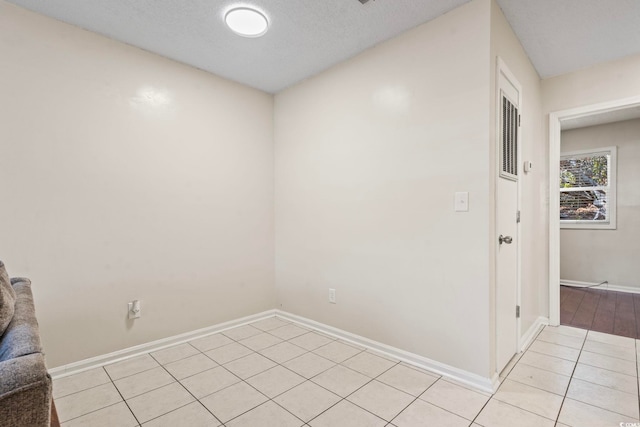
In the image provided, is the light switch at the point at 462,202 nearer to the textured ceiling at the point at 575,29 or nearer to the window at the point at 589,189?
the textured ceiling at the point at 575,29

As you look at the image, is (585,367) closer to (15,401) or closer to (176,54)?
(15,401)

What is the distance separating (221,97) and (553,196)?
3.49m

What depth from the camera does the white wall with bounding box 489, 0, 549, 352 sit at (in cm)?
212

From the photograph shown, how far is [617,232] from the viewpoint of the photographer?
460cm

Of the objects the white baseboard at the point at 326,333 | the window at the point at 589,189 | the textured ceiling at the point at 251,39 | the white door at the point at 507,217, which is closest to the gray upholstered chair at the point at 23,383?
the white baseboard at the point at 326,333

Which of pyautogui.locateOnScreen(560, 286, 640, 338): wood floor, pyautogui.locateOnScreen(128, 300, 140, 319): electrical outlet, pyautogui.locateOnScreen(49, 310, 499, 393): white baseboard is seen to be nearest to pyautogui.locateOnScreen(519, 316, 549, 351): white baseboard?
pyautogui.locateOnScreen(560, 286, 640, 338): wood floor

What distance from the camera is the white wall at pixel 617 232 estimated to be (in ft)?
14.6

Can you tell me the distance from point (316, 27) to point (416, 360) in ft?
8.47

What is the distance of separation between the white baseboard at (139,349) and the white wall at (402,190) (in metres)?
0.68

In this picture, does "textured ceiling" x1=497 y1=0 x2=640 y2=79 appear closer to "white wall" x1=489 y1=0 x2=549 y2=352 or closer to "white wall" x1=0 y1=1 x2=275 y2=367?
"white wall" x1=489 y1=0 x2=549 y2=352

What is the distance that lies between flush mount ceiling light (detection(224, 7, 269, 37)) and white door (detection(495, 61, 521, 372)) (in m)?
1.67

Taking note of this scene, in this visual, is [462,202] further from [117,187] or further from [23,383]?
[117,187]

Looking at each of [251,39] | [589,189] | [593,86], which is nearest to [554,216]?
[593,86]

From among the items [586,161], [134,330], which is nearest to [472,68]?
[134,330]
